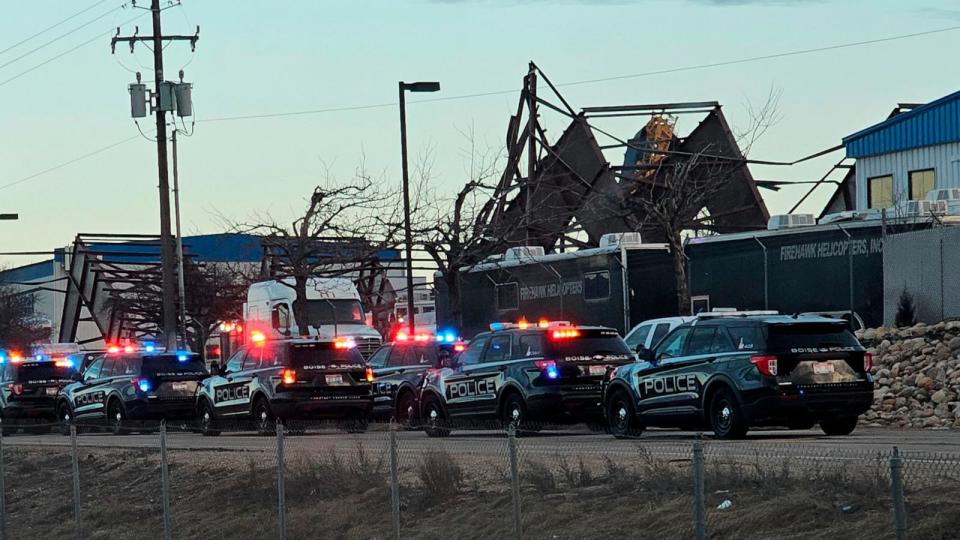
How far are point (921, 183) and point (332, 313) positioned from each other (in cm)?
1575

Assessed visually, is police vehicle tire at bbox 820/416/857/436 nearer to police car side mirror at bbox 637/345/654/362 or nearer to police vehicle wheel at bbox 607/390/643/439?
police car side mirror at bbox 637/345/654/362

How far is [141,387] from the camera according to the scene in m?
33.8

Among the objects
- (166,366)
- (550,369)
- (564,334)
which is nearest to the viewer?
(550,369)

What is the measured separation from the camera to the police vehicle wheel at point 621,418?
75.8 ft

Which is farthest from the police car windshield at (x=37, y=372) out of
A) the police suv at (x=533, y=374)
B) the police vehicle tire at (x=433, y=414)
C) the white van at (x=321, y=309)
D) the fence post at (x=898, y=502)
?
the fence post at (x=898, y=502)

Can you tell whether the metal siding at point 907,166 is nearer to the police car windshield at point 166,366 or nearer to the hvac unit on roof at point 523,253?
the hvac unit on roof at point 523,253

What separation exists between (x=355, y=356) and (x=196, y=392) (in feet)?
13.9

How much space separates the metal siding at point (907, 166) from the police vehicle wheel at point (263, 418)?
713 inches

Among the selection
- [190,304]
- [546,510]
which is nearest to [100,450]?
[546,510]

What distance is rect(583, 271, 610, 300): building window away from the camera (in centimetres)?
3431

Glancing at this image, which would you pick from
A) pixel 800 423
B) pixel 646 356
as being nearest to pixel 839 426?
pixel 800 423

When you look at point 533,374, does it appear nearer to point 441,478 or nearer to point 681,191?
point 441,478

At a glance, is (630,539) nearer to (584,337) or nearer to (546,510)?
(546,510)

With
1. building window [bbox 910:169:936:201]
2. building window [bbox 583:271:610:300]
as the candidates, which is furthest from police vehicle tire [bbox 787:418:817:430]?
building window [bbox 910:169:936:201]
